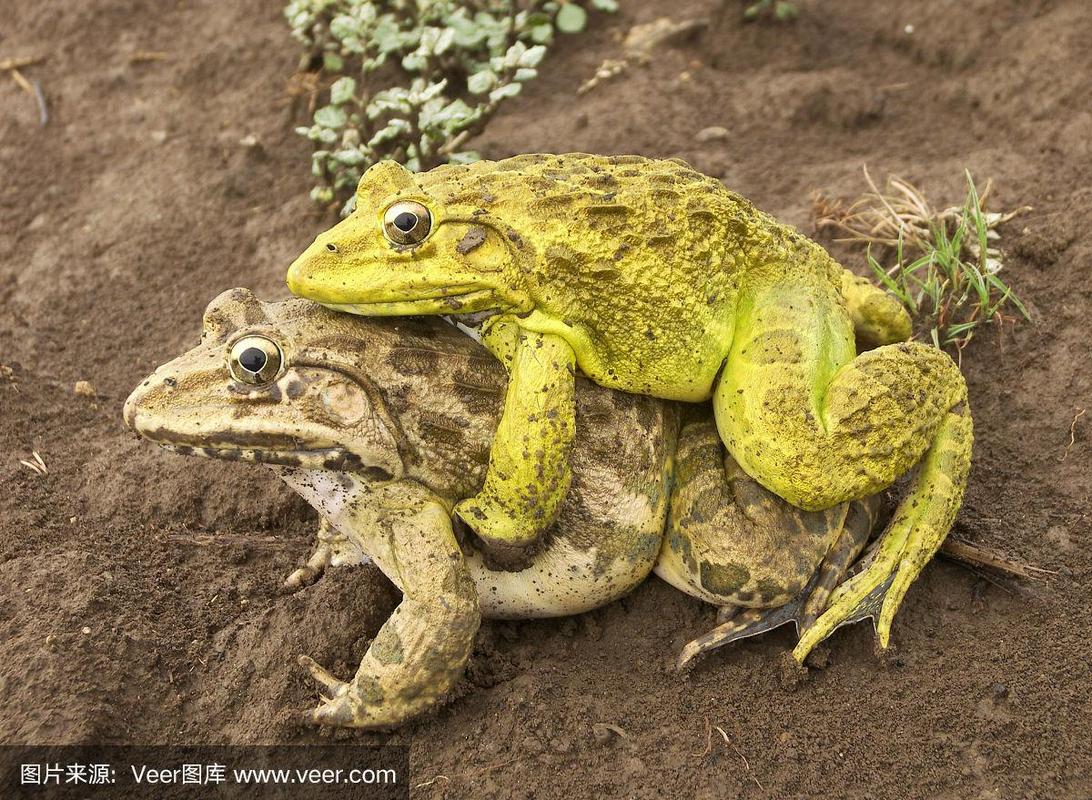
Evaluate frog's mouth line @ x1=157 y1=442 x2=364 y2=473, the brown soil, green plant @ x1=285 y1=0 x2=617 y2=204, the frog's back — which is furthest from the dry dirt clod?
frog's mouth line @ x1=157 y1=442 x2=364 y2=473

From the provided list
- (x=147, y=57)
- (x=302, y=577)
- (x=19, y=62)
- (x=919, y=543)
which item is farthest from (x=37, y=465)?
(x=19, y=62)

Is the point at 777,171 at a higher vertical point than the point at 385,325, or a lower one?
lower

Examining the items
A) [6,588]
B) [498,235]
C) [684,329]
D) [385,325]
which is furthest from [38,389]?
[684,329]

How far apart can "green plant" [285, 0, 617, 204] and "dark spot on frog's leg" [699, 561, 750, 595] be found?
268cm

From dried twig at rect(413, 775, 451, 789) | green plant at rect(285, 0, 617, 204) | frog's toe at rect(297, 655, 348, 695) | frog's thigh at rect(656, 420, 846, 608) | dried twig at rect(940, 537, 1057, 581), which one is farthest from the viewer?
green plant at rect(285, 0, 617, 204)

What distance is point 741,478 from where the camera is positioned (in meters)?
3.82

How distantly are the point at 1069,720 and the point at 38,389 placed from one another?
4792 millimetres

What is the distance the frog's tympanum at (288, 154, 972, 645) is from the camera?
10.7 ft

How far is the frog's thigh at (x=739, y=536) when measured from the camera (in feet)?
12.3

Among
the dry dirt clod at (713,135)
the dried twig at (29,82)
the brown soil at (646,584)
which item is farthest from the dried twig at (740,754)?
the dried twig at (29,82)

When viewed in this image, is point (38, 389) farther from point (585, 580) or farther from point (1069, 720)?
point (1069, 720)

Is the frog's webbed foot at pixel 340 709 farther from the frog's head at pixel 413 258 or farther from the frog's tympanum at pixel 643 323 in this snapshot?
the frog's head at pixel 413 258

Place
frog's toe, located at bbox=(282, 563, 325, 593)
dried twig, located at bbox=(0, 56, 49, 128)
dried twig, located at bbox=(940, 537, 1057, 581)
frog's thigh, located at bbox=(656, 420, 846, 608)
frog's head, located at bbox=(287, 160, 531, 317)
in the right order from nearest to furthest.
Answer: frog's head, located at bbox=(287, 160, 531, 317), frog's thigh, located at bbox=(656, 420, 846, 608), dried twig, located at bbox=(940, 537, 1057, 581), frog's toe, located at bbox=(282, 563, 325, 593), dried twig, located at bbox=(0, 56, 49, 128)

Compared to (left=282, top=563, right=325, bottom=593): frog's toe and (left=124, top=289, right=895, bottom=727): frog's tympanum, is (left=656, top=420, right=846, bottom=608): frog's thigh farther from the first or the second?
(left=282, top=563, right=325, bottom=593): frog's toe
